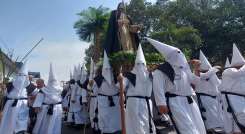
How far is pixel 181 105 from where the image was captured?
685 centimetres

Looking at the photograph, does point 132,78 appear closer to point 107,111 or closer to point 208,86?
point 107,111

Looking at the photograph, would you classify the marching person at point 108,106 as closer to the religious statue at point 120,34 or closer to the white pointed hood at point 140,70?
the religious statue at point 120,34

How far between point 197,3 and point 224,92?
27.2 metres

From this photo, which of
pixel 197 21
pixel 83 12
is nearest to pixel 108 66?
pixel 83 12

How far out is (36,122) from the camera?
9.70 m

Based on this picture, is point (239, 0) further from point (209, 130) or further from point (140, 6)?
point (209, 130)

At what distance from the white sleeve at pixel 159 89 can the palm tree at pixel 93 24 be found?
1614 cm

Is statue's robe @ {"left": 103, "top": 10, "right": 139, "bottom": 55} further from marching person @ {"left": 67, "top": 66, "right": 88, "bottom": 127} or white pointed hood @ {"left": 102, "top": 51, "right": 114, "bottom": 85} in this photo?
marching person @ {"left": 67, "top": 66, "right": 88, "bottom": 127}

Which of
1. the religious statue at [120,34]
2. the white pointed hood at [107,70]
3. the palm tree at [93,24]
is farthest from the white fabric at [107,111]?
the palm tree at [93,24]

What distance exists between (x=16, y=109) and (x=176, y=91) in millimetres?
4732

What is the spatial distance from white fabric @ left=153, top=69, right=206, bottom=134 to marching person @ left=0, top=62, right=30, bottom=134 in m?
4.24

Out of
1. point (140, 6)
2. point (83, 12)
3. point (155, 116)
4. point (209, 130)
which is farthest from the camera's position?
point (140, 6)

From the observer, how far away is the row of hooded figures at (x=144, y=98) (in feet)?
22.8

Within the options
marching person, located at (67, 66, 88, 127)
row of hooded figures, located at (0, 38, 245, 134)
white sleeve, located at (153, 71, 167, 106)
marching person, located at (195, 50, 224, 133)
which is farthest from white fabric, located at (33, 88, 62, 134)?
marching person, located at (195, 50, 224, 133)
